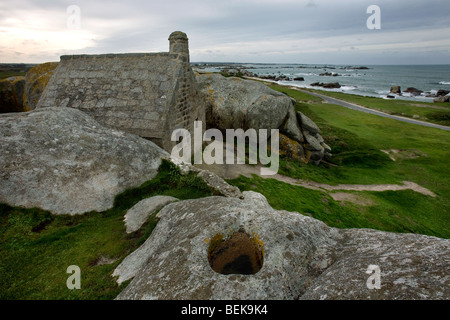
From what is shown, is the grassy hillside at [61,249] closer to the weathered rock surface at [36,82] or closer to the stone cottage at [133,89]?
the stone cottage at [133,89]

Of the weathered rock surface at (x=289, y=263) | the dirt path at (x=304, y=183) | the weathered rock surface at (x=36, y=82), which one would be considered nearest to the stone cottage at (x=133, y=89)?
the weathered rock surface at (x=36, y=82)

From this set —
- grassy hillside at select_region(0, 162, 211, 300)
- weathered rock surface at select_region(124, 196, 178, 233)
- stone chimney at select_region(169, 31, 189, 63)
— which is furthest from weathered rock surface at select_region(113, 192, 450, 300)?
stone chimney at select_region(169, 31, 189, 63)

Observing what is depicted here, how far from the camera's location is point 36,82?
1703 cm

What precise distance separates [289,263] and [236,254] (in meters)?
0.90

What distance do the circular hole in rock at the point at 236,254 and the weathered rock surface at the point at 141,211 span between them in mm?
2847

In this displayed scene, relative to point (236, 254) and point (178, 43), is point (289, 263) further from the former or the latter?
point (178, 43)

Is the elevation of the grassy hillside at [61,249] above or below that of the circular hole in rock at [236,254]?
below

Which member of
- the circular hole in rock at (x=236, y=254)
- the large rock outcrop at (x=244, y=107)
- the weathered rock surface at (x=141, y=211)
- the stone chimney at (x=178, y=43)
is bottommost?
the weathered rock surface at (x=141, y=211)

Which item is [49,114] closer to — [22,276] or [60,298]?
[22,276]

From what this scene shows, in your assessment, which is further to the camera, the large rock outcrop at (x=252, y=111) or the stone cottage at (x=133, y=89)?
the large rock outcrop at (x=252, y=111)

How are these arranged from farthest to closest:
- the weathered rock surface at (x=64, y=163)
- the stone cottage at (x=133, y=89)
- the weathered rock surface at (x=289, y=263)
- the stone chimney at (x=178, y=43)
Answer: the stone chimney at (x=178, y=43), the stone cottage at (x=133, y=89), the weathered rock surface at (x=64, y=163), the weathered rock surface at (x=289, y=263)

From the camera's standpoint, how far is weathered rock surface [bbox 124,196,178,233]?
20.3 feet

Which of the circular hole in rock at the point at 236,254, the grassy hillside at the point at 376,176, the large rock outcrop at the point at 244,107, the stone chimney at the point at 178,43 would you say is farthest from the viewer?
the large rock outcrop at the point at 244,107

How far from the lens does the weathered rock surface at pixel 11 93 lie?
61.3 ft
